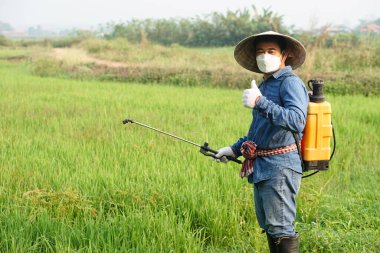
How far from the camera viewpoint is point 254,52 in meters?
2.34

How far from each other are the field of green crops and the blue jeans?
1.82 feet

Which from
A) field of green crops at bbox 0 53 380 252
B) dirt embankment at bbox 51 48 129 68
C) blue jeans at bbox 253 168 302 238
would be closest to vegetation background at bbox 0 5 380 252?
field of green crops at bbox 0 53 380 252

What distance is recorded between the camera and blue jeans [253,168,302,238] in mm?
2072

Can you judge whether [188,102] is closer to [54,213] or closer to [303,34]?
[54,213]

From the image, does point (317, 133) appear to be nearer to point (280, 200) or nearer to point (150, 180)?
point (280, 200)

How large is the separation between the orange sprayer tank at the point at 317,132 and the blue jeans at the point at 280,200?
0.34 ft

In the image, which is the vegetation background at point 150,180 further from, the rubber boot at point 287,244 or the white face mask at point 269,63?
the white face mask at point 269,63

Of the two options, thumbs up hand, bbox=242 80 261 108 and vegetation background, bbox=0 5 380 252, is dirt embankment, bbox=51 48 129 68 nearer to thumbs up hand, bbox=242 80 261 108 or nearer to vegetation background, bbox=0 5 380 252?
vegetation background, bbox=0 5 380 252

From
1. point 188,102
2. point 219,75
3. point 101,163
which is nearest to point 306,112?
point 101,163

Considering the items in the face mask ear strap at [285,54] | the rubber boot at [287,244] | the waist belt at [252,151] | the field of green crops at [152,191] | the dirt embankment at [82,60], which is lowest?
the field of green crops at [152,191]

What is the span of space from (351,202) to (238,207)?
3.00ft

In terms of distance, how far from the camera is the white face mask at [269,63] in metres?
2.10

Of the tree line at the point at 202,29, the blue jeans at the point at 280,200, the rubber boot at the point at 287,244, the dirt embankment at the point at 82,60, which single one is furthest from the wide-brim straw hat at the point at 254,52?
the tree line at the point at 202,29

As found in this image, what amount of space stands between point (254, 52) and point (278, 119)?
54cm
